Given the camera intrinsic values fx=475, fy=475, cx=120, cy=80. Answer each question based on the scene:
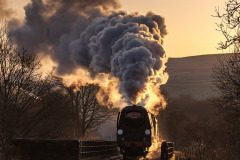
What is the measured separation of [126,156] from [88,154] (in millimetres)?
3476

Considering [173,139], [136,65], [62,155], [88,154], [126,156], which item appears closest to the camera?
[62,155]

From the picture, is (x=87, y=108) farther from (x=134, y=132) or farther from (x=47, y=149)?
(x=47, y=149)

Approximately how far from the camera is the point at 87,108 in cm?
Result: 5491

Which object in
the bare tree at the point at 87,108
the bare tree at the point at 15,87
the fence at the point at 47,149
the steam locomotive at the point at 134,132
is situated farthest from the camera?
the bare tree at the point at 87,108

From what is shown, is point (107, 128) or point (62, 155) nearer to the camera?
point (62, 155)

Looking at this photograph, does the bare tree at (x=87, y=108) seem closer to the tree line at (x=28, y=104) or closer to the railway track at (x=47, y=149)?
the tree line at (x=28, y=104)

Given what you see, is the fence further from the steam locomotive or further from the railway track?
the steam locomotive

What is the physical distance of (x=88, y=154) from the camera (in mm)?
22922

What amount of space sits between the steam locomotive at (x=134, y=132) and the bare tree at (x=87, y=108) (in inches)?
1095

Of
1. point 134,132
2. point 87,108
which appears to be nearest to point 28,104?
point 134,132

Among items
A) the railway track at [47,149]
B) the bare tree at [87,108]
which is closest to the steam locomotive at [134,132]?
the railway track at [47,149]

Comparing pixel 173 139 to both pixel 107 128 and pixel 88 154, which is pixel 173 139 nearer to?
pixel 107 128

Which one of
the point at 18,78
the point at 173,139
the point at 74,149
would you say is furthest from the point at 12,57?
the point at 173,139

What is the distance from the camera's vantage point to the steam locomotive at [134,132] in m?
25.2
